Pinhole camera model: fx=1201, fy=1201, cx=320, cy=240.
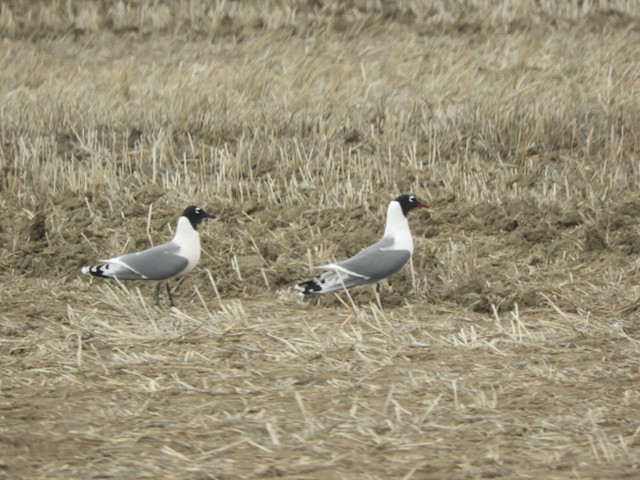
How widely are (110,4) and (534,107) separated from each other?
12.2m

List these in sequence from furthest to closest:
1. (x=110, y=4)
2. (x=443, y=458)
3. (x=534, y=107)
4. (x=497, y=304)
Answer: (x=110, y=4), (x=534, y=107), (x=497, y=304), (x=443, y=458)

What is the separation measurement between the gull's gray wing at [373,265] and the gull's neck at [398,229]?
14cm

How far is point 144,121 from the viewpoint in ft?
41.5

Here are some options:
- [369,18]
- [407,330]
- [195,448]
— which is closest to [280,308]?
[407,330]

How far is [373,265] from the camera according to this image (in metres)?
7.82

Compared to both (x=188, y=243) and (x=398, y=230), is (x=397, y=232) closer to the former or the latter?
(x=398, y=230)

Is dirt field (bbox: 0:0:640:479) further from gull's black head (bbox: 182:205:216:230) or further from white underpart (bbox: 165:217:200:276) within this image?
gull's black head (bbox: 182:205:216:230)

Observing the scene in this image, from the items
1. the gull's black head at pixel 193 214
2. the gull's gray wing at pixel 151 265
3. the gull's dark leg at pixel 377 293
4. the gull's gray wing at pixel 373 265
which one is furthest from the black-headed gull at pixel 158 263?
the gull's dark leg at pixel 377 293

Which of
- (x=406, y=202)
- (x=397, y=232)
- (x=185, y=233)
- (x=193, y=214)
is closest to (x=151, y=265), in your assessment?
(x=185, y=233)

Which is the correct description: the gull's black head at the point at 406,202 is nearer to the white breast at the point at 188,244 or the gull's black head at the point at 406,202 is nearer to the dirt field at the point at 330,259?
the dirt field at the point at 330,259

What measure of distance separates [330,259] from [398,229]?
74cm

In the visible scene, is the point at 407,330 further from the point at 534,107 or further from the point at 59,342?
the point at 534,107

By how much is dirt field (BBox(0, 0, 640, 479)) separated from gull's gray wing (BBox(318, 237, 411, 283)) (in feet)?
0.93

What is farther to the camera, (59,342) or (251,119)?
(251,119)
